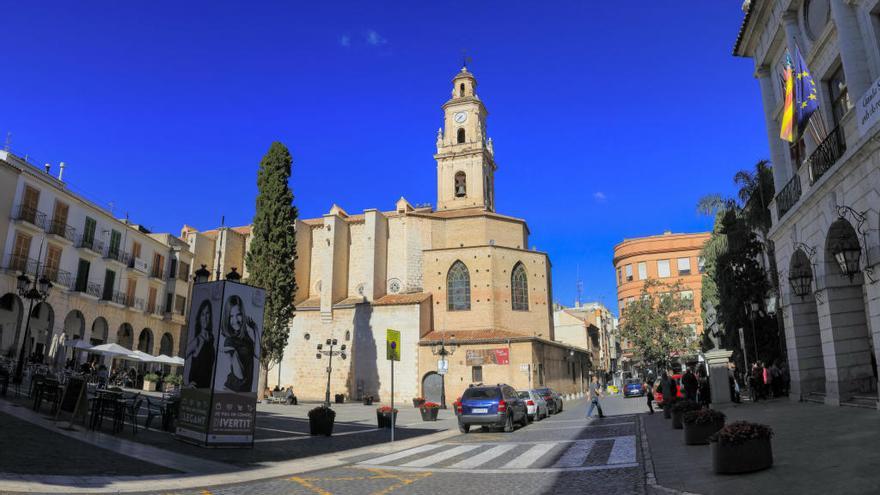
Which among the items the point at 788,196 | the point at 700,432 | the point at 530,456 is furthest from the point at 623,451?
the point at 788,196

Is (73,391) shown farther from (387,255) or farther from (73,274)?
(387,255)

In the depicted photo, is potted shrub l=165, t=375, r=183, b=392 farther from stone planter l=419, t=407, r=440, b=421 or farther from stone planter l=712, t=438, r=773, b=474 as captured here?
stone planter l=712, t=438, r=773, b=474

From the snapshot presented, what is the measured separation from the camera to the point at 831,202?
42.0 ft

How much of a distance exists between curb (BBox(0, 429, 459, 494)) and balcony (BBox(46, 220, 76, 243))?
26442 mm

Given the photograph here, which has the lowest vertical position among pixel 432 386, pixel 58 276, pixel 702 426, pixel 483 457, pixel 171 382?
pixel 483 457

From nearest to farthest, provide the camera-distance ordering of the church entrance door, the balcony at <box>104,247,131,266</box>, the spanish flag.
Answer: the spanish flag
the balcony at <box>104,247,131,266</box>
the church entrance door

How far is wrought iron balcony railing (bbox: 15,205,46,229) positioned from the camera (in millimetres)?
27828

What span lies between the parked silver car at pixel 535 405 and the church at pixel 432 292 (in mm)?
12191

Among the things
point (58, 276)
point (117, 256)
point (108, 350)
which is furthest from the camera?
point (117, 256)

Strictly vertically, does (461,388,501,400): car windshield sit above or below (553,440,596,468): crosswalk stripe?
above

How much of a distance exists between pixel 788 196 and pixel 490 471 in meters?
13.2

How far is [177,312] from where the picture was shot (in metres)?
42.3

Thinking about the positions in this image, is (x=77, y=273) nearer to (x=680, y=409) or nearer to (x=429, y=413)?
(x=429, y=413)

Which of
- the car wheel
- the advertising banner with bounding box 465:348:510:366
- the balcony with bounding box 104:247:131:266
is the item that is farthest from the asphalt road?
the balcony with bounding box 104:247:131:266
